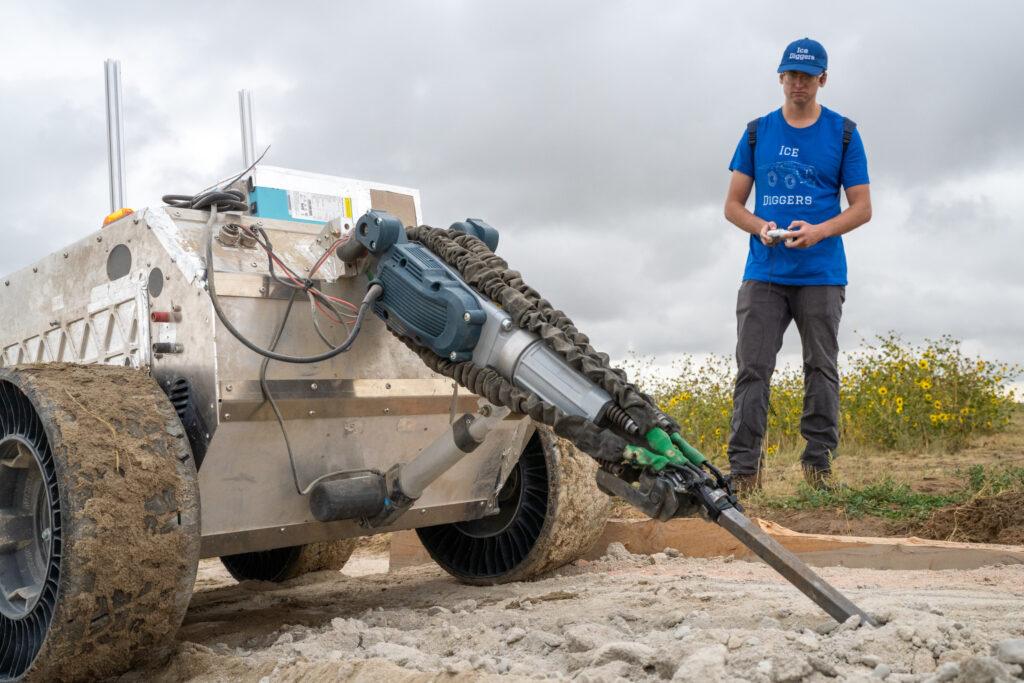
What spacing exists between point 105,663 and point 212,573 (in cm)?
417

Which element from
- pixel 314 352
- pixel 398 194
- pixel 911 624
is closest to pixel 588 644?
pixel 911 624

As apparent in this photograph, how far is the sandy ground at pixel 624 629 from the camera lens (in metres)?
2.57

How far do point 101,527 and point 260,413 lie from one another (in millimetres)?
701

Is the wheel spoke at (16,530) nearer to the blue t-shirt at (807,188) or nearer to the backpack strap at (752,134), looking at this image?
the blue t-shirt at (807,188)

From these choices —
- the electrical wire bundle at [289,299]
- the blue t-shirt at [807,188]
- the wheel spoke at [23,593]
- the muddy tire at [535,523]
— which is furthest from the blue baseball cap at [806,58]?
the wheel spoke at [23,593]

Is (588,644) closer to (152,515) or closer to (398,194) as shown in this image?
(152,515)

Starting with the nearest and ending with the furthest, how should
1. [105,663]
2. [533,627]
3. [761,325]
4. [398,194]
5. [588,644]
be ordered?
[588,644], [105,663], [533,627], [398,194], [761,325]

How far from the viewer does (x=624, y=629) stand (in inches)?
128

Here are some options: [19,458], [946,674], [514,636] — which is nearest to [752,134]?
[514,636]

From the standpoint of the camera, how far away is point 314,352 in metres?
3.85

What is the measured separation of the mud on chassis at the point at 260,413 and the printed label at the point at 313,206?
281 mm

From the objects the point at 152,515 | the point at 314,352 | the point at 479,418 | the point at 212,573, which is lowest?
the point at 212,573

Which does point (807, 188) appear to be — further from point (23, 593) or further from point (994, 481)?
point (23, 593)

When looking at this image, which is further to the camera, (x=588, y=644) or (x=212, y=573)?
(x=212, y=573)
